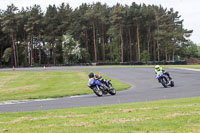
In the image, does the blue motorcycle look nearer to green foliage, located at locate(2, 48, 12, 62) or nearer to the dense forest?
the dense forest

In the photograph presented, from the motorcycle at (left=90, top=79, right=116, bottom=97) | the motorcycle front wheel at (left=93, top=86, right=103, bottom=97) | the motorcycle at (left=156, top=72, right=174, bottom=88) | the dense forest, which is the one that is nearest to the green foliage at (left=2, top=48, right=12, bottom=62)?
the dense forest

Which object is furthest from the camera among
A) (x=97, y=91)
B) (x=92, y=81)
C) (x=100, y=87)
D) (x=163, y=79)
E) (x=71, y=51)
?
(x=71, y=51)

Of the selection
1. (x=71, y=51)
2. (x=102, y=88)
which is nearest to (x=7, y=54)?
(x=71, y=51)

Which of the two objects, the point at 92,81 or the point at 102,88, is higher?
the point at 92,81

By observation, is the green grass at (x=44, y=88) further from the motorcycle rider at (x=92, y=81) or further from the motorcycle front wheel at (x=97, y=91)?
the motorcycle rider at (x=92, y=81)

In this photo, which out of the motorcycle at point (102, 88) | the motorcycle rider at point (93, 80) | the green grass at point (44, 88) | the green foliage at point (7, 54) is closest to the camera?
the motorcycle rider at point (93, 80)

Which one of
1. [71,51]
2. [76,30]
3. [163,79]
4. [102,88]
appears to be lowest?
[102,88]

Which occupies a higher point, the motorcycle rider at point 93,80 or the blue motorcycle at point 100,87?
the motorcycle rider at point 93,80

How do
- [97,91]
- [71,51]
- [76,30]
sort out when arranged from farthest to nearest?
1. [76,30]
2. [71,51]
3. [97,91]

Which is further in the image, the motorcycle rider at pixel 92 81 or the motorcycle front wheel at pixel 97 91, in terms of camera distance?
the motorcycle front wheel at pixel 97 91

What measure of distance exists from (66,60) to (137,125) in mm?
79906

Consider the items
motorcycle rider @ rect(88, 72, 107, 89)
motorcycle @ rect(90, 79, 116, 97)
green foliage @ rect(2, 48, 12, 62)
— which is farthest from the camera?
green foliage @ rect(2, 48, 12, 62)

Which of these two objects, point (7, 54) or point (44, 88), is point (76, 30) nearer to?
point (7, 54)

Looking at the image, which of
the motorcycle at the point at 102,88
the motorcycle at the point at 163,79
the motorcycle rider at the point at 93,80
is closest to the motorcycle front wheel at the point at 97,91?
the motorcycle at the point at 102,88
